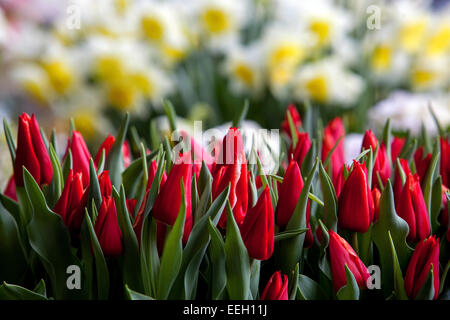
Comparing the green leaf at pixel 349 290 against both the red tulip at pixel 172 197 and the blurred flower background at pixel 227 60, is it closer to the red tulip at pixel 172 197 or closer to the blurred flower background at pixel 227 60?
the red tulip at pixel 172 197

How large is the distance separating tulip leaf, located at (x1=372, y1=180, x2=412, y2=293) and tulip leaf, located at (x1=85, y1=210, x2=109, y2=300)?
0.16 m

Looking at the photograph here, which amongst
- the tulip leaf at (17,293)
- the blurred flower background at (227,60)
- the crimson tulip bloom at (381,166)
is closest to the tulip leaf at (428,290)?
the crimson tulip bloom at (381,166)

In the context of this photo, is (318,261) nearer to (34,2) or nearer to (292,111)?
(292,111)

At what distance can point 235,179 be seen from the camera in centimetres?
36

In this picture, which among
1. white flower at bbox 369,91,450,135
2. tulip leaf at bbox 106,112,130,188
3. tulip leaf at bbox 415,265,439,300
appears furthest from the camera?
white flower at bbox 369,91,450,135

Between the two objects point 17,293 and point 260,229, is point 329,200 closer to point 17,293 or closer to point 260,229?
point 260,229

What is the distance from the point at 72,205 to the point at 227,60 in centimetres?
93

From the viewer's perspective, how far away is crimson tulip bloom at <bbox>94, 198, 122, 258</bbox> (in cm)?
34

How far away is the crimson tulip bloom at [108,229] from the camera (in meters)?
0.34

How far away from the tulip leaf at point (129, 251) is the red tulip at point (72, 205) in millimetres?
23

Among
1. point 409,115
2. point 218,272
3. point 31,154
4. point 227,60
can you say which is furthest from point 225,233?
point 227,60

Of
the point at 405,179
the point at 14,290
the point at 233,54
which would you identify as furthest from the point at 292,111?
the point at 233,54

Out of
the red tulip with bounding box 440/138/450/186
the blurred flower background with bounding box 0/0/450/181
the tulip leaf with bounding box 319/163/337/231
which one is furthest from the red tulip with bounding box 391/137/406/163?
the blurred flower background with bounding box 0/0/450/181

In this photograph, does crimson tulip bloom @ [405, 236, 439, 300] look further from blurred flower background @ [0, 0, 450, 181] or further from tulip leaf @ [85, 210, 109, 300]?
blurred flower background @ [0, 0, 450, 181]
